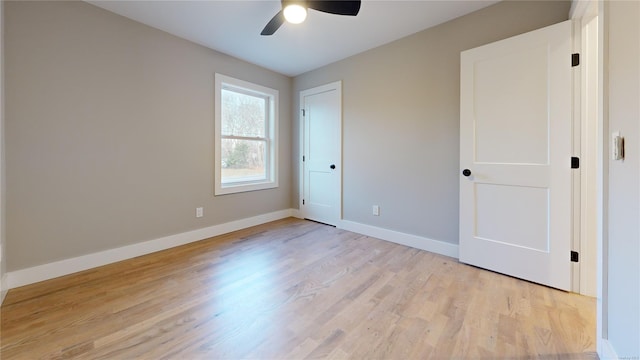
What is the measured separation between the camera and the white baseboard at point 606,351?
115 centimetres

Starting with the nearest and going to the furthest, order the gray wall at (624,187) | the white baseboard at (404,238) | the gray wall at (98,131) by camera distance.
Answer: the gray wall at (624,187)
the gray wall at (98,131)
the white baseboard at (404,238)

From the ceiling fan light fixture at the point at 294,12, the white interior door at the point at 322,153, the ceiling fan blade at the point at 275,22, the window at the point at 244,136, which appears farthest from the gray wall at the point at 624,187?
the window at the point at 244,136

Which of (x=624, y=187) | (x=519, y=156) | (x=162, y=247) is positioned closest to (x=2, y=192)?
(x=162, y=247)

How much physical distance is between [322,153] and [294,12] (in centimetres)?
210

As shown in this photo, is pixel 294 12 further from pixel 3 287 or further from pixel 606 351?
pixel 3 287

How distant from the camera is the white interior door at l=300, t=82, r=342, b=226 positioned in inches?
145

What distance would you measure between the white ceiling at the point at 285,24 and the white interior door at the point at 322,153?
2.17 feet

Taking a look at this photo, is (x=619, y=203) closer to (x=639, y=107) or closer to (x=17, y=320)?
(x=639, y=107)

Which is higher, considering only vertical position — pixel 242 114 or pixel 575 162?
pixel 242 114

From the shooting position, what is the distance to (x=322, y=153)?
12.8ft

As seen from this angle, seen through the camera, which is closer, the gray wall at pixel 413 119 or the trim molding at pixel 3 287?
the trim molding at pixel 3 287

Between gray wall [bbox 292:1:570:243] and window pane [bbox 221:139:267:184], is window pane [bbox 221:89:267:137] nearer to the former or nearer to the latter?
window pane [bbox 221:139:267:184]

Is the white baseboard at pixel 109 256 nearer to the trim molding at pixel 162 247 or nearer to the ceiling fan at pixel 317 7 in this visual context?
the trim molding at pixel 162 247

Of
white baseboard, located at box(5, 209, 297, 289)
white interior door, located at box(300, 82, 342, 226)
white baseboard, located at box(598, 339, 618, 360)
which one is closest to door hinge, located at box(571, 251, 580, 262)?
white baseboard, located at box(598, 339, 618, 360)
